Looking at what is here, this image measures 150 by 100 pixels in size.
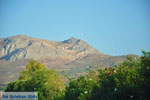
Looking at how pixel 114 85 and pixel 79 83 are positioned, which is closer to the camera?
pixel 114 85

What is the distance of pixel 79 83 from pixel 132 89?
28.7ft

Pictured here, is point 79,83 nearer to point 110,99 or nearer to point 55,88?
point 110,99

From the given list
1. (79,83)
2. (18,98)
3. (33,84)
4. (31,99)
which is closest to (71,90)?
(79,83)

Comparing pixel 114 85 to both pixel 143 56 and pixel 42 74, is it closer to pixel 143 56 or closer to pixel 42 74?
pixel 143 56

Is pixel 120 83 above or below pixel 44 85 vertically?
above

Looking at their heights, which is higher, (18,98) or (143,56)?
(143,56)

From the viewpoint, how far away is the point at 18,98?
1168 inches

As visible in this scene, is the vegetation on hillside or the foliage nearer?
the vegetation on hillside

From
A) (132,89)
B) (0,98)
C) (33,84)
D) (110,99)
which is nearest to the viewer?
(132,89)

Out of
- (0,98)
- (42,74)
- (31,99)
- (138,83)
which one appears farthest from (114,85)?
(42,74)

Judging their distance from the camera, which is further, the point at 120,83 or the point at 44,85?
the point at 44,85

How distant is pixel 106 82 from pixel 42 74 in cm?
2327

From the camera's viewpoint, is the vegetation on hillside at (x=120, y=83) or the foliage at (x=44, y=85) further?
the foliage at (x=44, y=85)

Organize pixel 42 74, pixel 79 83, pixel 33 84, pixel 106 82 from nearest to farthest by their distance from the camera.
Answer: pixel 106 82 → pixel 79 83 → pixel 33 84 → pixel 42 74
